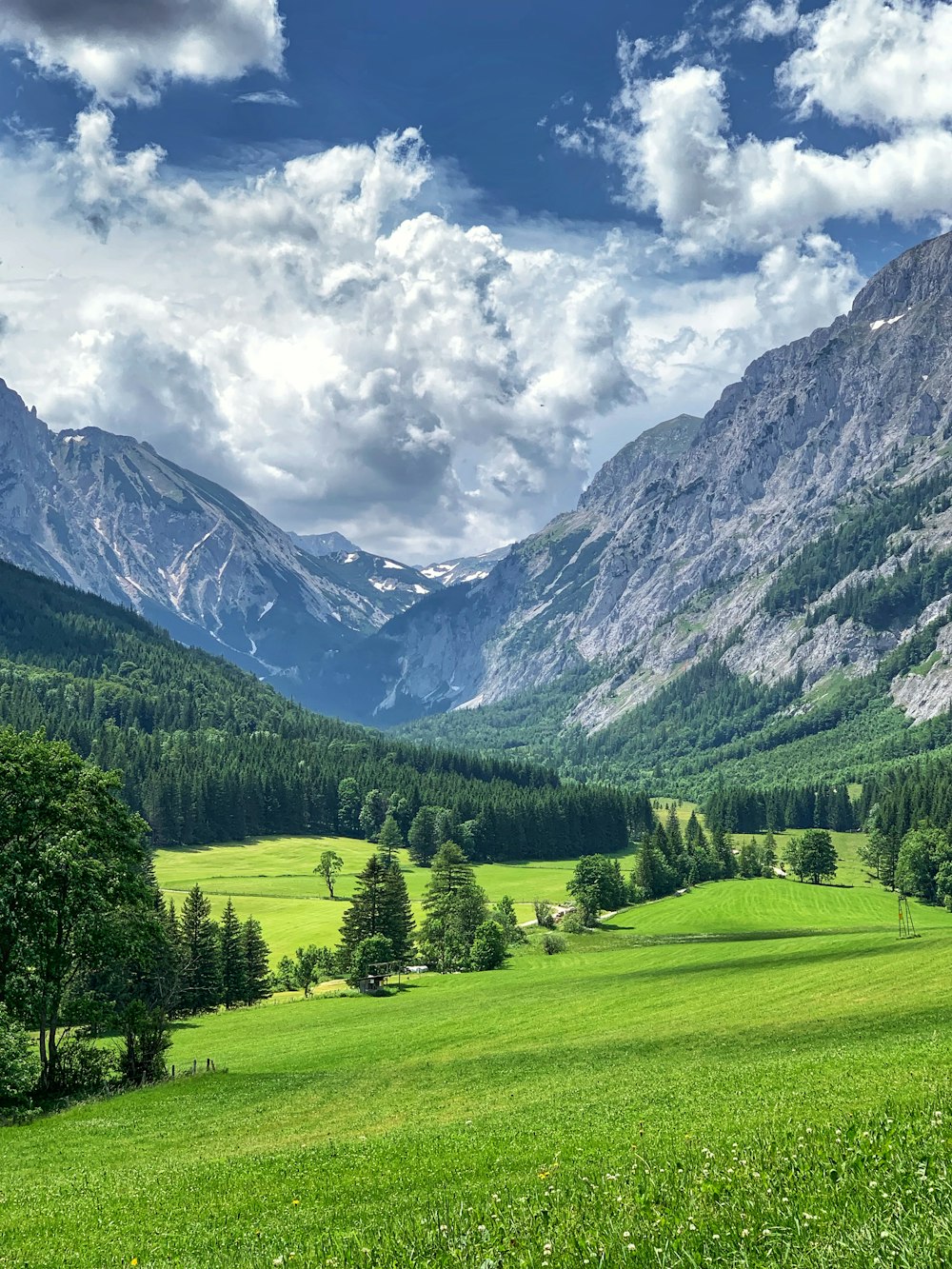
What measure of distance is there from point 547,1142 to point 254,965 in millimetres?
89124

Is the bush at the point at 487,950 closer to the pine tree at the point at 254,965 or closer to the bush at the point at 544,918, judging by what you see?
the pine tree at the point at 254,965

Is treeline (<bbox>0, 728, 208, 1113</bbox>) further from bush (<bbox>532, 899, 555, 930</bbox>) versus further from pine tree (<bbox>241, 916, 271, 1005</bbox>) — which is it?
bush (<bbox>532, 899, 555, 930</bbox>)

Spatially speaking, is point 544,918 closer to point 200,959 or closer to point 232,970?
point 232,970

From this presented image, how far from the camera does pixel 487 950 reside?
11081cm

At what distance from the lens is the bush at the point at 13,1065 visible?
40.7m

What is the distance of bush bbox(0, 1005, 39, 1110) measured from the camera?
40.7 m

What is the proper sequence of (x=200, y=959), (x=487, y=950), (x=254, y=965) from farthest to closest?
(x=487, y=950) < (x=254, y=965) < (x=200, y=959)

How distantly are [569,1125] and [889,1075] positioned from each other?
9.06m

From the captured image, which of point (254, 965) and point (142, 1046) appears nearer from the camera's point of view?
point (142, 1046)

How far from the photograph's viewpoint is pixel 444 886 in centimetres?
13362

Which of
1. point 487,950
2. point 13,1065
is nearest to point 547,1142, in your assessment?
point 13,1065

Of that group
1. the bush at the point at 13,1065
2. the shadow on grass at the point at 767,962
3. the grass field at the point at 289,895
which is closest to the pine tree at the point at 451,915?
the grass field at the point at 289,895

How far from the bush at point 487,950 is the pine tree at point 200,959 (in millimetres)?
32299

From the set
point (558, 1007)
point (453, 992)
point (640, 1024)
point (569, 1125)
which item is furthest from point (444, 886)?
point (569, 1125)
